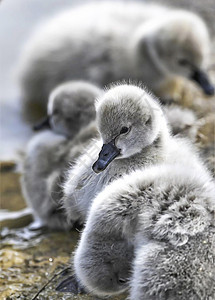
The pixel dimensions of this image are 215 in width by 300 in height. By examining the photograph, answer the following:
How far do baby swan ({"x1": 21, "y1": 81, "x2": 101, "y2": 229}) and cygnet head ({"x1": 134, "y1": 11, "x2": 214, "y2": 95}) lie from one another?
1128mm

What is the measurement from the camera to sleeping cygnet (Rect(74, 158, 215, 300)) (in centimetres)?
217

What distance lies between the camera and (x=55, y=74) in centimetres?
543

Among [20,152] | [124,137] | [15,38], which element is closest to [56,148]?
[124,137]

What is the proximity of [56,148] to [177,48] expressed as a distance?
153 centimetres

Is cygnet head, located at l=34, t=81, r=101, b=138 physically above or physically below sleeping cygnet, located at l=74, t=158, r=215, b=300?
above

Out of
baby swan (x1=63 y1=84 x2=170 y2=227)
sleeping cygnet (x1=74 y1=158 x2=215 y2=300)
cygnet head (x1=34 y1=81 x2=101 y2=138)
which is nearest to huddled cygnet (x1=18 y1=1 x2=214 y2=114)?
cygnet head (x1=34 y1=81 x2=101 y2=138)

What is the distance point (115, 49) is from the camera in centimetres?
523

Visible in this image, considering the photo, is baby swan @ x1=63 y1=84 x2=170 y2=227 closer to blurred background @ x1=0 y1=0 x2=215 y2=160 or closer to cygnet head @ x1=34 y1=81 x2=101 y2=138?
cygnet head @ x1=34 y1=81 x2=101 y2=138

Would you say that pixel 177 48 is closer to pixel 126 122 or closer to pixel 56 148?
pixel 56 148

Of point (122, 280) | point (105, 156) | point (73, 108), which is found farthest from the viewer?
point (73, 108)

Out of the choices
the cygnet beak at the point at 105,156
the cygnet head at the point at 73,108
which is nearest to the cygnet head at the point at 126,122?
the cygnet beak at the point at 105,156

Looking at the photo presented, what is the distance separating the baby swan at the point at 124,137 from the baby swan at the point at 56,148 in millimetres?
718

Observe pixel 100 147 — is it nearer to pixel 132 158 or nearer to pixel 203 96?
pixel 132 158

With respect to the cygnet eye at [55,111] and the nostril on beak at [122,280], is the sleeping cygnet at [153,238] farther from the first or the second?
the cygnet eye at [55,111]
